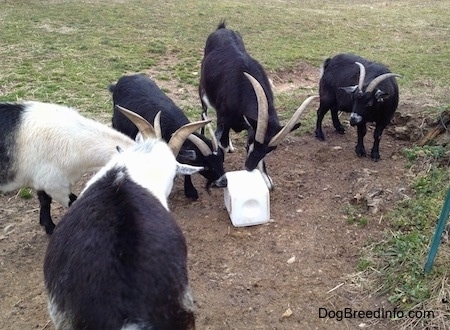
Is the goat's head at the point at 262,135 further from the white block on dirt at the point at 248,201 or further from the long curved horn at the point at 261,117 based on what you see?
Result: the white block on dirt at the point at 248,201

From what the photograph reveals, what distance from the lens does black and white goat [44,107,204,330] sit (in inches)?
95.0

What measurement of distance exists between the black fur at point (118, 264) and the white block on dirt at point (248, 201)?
1978mm

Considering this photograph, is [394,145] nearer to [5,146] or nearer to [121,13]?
[5,146]

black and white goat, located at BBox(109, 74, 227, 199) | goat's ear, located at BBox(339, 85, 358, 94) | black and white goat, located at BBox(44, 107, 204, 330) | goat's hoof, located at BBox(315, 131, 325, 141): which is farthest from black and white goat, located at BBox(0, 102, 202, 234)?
goat's hoof, located at BBox(315, 131, 325, 141)

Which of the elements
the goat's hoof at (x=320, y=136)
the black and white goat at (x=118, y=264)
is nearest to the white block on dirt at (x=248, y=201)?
the black and white goat at (x=118, y=264)

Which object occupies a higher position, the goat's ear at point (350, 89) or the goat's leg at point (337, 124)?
the goat's ear at point (350, 89)

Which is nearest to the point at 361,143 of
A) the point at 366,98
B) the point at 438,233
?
the point at 366,98

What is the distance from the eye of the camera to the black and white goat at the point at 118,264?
2.41 meters

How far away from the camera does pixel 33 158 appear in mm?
4484

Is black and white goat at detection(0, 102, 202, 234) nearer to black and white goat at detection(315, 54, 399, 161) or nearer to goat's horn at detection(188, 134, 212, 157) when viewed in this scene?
goat's horn at detection(188, 134, 212, 157)

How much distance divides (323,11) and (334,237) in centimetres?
1405

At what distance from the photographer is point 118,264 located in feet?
8.13

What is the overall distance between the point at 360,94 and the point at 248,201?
2.32 metres

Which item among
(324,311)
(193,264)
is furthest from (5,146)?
(324,311)
